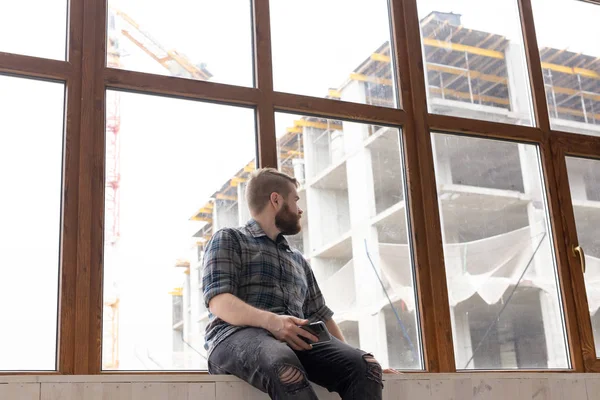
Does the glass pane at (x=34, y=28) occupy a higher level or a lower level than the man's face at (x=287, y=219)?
higher

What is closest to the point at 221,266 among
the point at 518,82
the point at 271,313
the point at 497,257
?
the point at 271,313

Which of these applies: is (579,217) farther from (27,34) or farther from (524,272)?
(27,34)

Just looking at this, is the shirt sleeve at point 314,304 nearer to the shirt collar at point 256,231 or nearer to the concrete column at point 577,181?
the shirt collar at point 256,231

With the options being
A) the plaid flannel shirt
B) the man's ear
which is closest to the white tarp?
the plaid flannel shirt

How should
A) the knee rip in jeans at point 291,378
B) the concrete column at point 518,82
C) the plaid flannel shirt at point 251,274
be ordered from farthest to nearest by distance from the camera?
1. the concrete column at point 518,82
2. the plaid flannel shirt at point 251,274
3. the knee rip in jeans at point 291,378

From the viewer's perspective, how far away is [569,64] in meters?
3.91

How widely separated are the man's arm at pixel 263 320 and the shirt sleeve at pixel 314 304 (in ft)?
1.17

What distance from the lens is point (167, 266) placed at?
9.31 ft

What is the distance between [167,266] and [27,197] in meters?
0.53

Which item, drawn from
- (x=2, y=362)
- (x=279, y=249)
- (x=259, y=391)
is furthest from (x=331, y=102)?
(x=2, y=362)

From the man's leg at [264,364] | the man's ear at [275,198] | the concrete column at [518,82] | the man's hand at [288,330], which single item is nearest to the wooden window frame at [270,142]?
the concrete column at [518,82]

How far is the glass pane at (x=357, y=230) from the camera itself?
10.1 feet

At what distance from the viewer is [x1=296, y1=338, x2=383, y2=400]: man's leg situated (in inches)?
95.4

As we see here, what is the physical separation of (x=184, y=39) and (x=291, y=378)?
1.50 m
